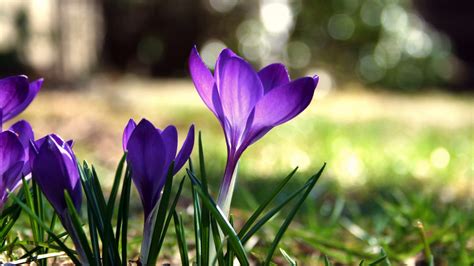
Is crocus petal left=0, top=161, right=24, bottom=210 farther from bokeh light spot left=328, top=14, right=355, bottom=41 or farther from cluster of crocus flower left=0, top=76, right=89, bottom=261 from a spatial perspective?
bokeh light spot left=328, top=14, right=355, bottom=41

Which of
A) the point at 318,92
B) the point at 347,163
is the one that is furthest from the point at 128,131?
the point at 318,92

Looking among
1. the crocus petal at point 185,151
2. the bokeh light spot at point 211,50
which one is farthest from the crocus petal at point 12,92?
the bokeh light spot at point 211,50

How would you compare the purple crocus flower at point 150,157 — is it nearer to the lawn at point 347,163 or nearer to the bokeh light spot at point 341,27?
the lawn at point 347,163

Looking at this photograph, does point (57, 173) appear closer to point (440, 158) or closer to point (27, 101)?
point (27, 101)

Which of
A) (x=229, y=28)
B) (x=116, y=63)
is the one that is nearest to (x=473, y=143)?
(x=229, y=28)

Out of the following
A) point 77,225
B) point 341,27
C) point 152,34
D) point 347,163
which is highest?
point 77,225

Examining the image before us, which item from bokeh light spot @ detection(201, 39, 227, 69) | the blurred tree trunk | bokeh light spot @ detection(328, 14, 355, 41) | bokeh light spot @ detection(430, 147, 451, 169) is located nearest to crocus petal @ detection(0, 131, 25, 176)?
bokeh light spot @ detection(430, 147, 451, 169)

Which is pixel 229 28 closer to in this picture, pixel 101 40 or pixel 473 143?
pixel 101 40
